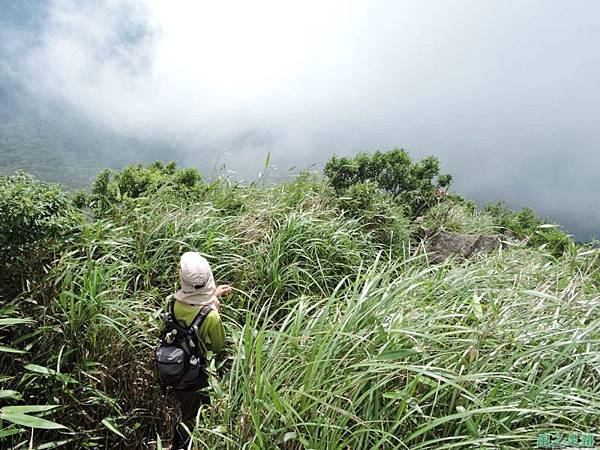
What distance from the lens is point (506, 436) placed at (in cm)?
128

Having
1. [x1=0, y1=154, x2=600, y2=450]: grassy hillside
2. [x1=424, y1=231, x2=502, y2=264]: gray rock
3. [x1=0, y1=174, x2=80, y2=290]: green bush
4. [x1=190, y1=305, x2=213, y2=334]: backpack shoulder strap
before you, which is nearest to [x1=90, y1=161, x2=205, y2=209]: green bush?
[x1=0, y1=154, x2=600, y2=450]: grassy hillside

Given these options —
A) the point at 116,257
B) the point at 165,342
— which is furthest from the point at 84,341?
the point at 116,257

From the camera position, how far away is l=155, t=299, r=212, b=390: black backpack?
2141 mm

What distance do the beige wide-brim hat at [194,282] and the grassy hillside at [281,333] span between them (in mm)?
411

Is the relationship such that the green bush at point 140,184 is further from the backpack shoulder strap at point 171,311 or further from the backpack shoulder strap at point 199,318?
the backpack shoulder strap at point 199,318

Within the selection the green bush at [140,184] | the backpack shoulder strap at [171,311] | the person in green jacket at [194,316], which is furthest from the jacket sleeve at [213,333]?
the green bush at [140,184]

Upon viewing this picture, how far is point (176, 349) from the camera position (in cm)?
219

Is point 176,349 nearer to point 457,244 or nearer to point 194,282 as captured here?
point 194,282

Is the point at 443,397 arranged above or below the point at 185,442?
above

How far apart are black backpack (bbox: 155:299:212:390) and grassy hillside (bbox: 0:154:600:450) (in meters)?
0.25

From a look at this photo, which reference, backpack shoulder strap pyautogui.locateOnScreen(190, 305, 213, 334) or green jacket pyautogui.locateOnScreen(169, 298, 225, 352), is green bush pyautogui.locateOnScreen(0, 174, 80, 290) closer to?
green jacket pyautogui.locateOnScreen(169, 298, 225, 352)

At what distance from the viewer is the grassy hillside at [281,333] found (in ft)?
4.81

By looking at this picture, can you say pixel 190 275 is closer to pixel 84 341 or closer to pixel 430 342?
pixel 84 341

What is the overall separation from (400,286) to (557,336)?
29.5 inches
